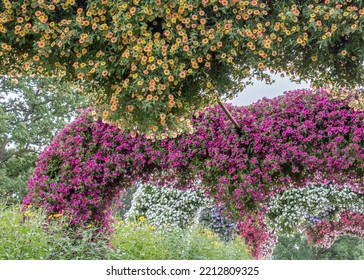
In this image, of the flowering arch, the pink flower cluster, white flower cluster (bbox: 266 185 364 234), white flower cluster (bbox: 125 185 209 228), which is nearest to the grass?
the flowering arch

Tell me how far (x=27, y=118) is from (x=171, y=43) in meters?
11.5

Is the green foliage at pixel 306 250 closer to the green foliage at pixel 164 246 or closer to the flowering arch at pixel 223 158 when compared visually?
the green foliage at pixel 164 246

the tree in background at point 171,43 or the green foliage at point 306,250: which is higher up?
the green foliage at point 306,250

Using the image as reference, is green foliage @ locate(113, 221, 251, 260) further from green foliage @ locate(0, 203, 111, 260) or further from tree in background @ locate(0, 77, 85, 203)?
tree in background @ locate(0, 77, 85, 203)

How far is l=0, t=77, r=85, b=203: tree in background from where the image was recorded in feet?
43.2

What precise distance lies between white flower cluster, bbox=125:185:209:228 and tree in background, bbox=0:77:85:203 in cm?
534

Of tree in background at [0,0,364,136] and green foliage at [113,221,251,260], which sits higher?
tree in background at [0,0,364,136]

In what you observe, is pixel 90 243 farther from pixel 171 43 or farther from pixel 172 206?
pixel 172 206

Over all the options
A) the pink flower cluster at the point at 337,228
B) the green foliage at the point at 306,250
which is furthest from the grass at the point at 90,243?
the green foliage at the point at 306,250

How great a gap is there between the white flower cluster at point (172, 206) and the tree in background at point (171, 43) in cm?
526

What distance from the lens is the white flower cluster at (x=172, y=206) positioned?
848 centimetres

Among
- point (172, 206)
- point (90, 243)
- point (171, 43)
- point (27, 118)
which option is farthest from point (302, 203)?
point (27, 118)

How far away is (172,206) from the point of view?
28.2 ft

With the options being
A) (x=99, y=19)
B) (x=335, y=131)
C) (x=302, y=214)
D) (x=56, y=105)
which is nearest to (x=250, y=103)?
(x=335, y=131)
